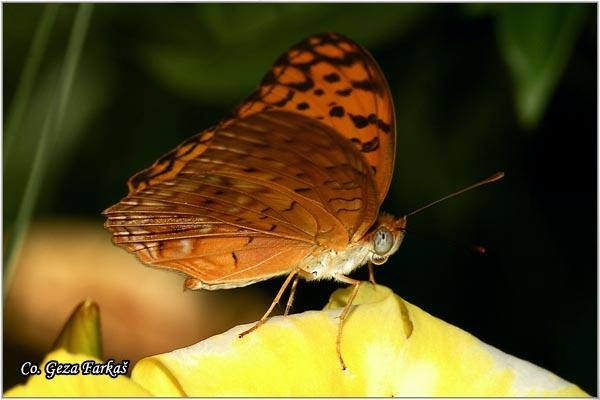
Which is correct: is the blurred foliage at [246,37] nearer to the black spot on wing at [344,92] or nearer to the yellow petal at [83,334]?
the black spot on wing at [344,92]

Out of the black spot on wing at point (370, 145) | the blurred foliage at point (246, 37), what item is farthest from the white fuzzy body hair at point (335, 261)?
the blurred foliage at point (246, 37)

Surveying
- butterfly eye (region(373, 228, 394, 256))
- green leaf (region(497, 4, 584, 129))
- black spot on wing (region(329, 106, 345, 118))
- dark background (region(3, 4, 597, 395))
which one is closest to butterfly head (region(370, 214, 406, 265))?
butterfly eye (region(373, 228, 394, 256))

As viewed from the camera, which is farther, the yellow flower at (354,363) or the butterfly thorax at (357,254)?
the butterfly thorax at (357,254)

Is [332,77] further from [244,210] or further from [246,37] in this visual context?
[246,37]

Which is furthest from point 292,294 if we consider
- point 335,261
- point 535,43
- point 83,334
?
point 535,43

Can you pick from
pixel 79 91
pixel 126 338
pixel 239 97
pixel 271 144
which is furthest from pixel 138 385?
pixel 126 338

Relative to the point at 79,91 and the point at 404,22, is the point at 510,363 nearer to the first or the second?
the point at 404,22

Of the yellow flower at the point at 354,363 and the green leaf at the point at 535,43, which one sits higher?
the green leaf at the point at 535,43
